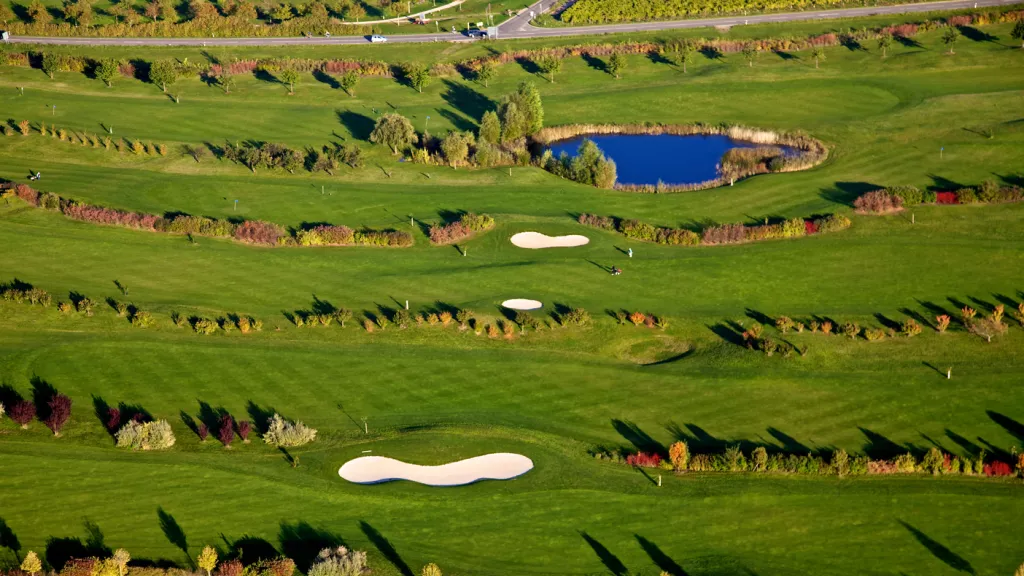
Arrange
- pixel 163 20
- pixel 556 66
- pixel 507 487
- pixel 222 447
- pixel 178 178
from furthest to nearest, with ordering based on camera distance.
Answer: pixel 163 20, pixel 556 66, pixel 178 178, pixel 222 447, pixel 507 487

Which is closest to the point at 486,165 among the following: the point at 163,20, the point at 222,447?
the point at 222,447

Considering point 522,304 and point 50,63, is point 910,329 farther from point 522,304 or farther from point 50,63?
point 50,63

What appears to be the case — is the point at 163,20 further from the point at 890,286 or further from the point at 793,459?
the point at 793,459

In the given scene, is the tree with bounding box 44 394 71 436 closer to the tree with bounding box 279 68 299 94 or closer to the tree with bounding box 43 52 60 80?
the tree with bounding box 279 68 299 94

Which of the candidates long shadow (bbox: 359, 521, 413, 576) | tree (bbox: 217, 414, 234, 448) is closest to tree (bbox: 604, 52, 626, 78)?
tree (bbox: 217, 414, 234, 448)

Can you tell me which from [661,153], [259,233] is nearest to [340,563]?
[259,233]

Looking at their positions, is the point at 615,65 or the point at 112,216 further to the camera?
the point at 615,65
